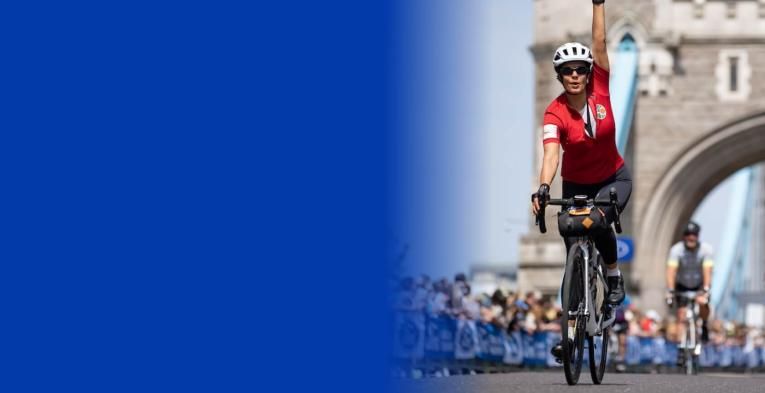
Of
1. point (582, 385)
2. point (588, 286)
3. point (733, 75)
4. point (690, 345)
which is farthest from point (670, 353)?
point (588, 286)

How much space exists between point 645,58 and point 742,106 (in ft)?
6.98

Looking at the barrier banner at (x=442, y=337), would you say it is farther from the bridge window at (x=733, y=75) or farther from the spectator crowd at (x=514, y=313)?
the bridge window at (x=733, y=75)

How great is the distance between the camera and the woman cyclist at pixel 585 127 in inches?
312

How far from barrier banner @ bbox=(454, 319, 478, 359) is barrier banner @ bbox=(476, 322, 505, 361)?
0.66 meters

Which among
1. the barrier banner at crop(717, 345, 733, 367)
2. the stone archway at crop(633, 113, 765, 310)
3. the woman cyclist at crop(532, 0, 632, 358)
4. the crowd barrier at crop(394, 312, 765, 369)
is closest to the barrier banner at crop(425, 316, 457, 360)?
the crowd barrier at crop(394, 312, 765, 369)

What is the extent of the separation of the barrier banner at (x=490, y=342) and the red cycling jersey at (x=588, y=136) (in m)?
8.73

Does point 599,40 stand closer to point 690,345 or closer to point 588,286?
point 588,286

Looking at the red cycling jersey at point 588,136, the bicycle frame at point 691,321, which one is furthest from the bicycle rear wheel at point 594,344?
the bicycle frame at point 691,321

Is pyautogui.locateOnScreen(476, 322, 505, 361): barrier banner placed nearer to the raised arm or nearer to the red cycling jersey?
the red cycling jersey

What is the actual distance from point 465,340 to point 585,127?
8.07 m

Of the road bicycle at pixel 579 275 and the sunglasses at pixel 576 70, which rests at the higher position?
the sunglasses at pixel 576 70

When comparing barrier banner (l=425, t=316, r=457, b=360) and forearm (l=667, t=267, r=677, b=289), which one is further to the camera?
forearm (l=667, t=267, r=677, b=289)

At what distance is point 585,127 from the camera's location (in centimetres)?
802

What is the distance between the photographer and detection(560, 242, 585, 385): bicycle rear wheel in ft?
26.2
